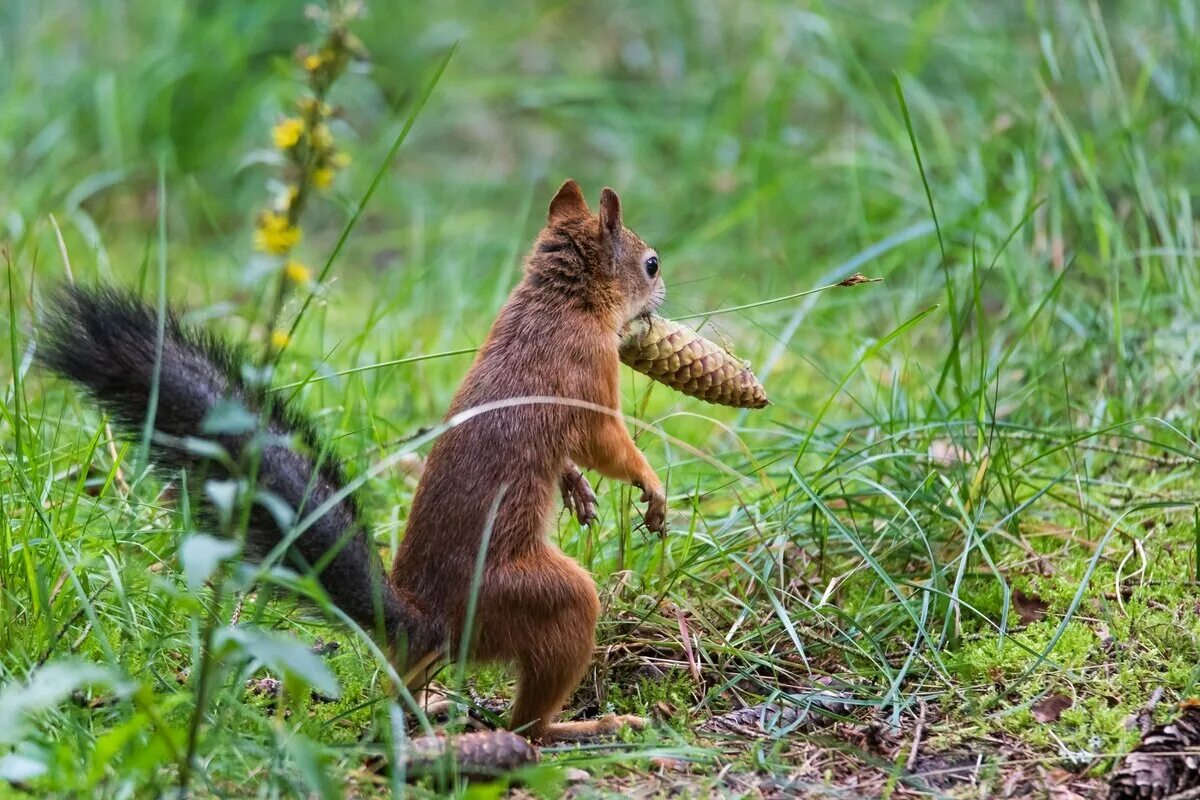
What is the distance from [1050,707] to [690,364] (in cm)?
93

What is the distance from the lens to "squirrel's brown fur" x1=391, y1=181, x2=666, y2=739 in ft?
7.61

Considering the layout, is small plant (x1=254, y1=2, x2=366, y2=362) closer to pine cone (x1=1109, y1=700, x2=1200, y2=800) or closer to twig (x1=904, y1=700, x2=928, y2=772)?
twig (x1=904, y1=700, x2=928, y2=772)

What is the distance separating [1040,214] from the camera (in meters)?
4.35

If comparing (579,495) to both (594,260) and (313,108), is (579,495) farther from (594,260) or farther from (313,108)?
(313,108)

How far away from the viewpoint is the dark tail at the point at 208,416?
82.0 inches

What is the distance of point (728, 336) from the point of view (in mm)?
3154

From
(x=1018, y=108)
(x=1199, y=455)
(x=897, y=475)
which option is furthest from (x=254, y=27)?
(x=1199, y=455)

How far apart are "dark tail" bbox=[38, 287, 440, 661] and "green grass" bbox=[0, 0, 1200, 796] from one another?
0.49 ft

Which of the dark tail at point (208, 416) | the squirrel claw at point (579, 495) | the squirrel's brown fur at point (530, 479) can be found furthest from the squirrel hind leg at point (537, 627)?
the squirrel claw at point (579, 495)

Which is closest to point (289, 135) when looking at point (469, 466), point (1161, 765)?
point (469, 466)

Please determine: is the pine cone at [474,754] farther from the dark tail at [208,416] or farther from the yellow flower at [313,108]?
the yellow flower at [313,108]

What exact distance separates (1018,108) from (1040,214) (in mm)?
717

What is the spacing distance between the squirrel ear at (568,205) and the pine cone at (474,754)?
120cm

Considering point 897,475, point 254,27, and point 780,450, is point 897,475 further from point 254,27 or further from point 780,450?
point 254,27
